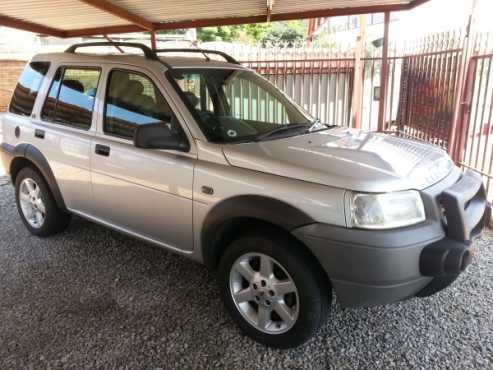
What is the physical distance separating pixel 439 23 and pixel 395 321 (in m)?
13.4

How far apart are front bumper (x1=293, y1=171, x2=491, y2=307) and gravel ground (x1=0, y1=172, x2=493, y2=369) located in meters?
0.56

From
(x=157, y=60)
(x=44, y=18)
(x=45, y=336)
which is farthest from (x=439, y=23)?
(x=45, y=336)

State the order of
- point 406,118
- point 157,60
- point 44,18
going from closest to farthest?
point 157,60
point 44,18
point 406,118

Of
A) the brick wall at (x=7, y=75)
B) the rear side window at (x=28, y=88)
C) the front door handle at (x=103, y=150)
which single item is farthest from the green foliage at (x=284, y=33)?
the front door handle at (x=103, y=150)

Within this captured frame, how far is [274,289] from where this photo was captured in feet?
9.12

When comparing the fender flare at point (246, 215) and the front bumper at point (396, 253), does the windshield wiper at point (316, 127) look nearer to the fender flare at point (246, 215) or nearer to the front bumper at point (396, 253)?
the fender flare at point (246, 215)

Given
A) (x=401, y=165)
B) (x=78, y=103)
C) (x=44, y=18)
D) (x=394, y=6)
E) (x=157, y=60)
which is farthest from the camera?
(x=44, y=18)

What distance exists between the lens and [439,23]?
45.4ft

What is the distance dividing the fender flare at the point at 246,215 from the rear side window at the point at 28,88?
103 inches

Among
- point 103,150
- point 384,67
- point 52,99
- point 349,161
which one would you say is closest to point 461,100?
point 384,67

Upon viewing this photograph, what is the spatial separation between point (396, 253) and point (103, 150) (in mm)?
2503

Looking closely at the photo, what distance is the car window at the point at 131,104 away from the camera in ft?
11.1

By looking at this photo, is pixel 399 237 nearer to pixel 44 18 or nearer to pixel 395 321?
pixel 395 321

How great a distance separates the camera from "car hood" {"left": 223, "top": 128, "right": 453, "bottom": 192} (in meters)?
2.53
